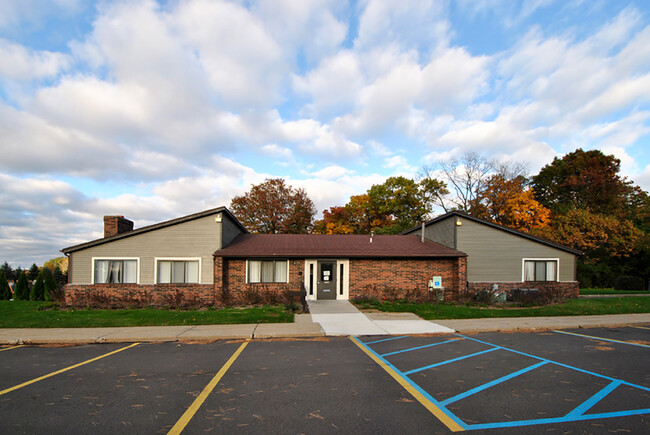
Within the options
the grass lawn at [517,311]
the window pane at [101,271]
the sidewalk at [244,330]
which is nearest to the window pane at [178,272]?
the window pane at [101,271]

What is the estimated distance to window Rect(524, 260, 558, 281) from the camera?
2077cm

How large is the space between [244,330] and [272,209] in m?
35.5

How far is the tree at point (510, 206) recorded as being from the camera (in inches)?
1465

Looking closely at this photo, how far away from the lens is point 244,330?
36.0 ft

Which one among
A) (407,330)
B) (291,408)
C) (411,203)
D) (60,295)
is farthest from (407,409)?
(411,203)

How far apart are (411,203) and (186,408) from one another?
1684 inches

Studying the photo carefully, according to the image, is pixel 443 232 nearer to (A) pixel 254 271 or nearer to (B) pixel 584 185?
(A) pixel 254 271

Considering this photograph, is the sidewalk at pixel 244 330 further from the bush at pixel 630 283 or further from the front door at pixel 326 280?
the bush at pixel 630 283

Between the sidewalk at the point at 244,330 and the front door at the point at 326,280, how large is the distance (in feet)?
19.8

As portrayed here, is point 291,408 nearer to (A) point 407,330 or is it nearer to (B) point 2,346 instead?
(A) point 407,330

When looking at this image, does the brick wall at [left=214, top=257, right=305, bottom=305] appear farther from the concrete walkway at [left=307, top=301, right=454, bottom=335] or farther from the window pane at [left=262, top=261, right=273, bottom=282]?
the concrete walkway at [left=307, top=301, right=454, bottom=335]

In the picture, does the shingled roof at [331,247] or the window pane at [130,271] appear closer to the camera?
the window pane at [130,271]

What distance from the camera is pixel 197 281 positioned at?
60.5 ft

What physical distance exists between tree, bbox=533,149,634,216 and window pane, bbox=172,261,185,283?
39246 millimetres
